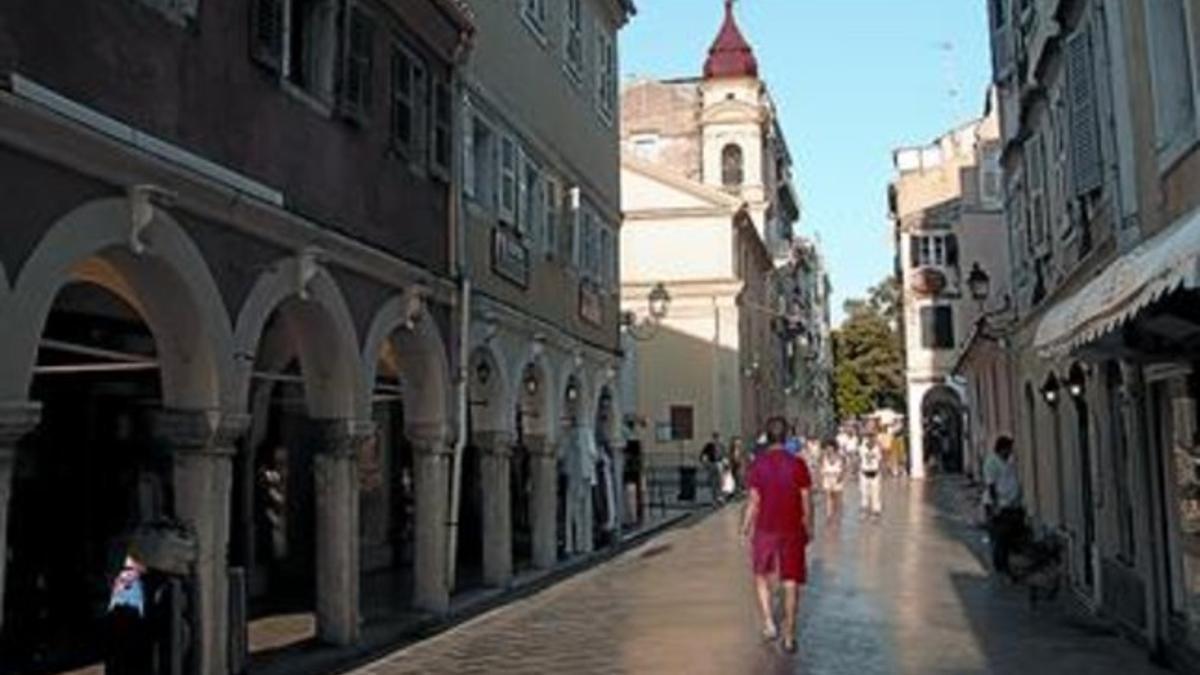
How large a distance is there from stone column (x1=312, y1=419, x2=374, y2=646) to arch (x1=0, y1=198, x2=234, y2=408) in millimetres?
2861

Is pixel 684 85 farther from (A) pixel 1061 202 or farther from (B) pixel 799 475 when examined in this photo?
(B) pixel 799 475

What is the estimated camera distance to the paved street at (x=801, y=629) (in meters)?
12.7

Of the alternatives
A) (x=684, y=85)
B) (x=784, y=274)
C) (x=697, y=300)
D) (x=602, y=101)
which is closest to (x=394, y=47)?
(x=602, y=101)

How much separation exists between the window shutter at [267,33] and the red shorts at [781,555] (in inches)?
232

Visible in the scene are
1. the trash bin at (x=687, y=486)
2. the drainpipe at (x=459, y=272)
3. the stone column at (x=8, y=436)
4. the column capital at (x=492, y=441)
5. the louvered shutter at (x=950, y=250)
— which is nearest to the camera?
the stone column at (x=8, y=436)

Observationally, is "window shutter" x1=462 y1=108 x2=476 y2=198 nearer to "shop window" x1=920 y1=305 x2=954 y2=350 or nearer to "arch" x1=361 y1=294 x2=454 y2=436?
"arch" x1=361 y1=294 x2=454 y2=436

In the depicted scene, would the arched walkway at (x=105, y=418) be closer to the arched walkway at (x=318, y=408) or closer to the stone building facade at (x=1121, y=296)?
the arched walkway at (x=318, y=408)

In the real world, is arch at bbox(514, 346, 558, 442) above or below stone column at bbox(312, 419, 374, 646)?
Answer: above

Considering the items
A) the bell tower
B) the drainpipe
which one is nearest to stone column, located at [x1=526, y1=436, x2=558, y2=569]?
the drainpipe

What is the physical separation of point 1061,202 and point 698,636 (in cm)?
751

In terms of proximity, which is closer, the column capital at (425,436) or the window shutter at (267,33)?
the window shutter at (267,33)

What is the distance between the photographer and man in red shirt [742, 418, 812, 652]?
1302cm

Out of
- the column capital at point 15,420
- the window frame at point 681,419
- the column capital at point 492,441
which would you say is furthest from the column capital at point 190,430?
the window frame at point 681,419

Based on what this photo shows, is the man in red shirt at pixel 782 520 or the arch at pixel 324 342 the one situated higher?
the arch at pixel 324 342
